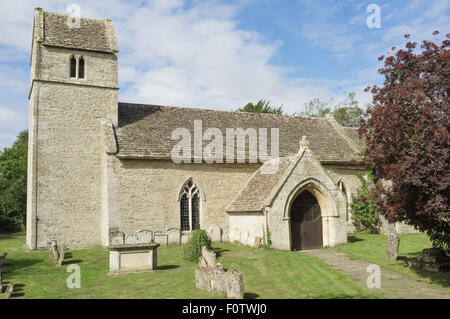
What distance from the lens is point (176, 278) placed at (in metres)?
13.8

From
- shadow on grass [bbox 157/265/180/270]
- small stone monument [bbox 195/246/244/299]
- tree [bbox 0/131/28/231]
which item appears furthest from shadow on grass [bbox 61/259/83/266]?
tree [bbox 0/131/28/231]

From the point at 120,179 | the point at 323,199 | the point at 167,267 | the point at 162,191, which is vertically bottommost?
the point at 167,267

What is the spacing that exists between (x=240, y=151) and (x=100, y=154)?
353 inches

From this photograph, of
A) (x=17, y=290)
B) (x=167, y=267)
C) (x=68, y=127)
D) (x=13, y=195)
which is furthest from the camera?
(x=13, y=195)

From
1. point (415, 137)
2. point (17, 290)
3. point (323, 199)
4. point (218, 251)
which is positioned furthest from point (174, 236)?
point (415, 137)

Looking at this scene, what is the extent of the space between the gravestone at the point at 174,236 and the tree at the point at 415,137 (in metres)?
12.9

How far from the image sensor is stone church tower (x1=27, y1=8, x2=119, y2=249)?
21859 mm

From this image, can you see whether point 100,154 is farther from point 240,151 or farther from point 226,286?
point 226,286

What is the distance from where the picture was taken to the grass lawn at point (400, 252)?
13.6 m

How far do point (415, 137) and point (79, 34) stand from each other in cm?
2152

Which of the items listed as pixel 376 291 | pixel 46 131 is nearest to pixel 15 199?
pixel 46 131

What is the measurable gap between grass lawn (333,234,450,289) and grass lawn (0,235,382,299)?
2.53 metres

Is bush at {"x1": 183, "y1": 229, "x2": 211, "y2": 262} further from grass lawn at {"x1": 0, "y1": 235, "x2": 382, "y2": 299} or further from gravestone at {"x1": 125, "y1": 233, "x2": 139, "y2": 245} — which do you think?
gravestone at {"x1": 125, "y1": 233, "x2": 139, "y2": 245}

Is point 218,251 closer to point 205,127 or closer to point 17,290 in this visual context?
point 17,290
